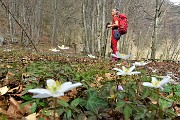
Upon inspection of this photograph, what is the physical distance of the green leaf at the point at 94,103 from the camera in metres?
1.87

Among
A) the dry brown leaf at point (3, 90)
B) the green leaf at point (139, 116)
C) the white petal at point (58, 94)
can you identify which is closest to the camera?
the white petal at point (58, 94)

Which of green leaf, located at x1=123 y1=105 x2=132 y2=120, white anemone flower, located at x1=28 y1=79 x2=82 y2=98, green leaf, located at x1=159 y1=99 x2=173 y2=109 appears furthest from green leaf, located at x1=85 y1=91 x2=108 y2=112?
white anemone flower, located at x1=28 y1=79 x2=82 y2=98

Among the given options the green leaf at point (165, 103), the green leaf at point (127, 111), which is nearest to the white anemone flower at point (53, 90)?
the green leaf at point (127, 111)

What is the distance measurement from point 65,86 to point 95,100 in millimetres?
642

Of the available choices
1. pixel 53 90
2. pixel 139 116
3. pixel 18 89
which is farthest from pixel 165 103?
pixel 18 89

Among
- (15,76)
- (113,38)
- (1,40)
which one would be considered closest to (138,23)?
(1,40)

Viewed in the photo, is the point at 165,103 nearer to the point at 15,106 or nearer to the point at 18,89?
the point at 15,106

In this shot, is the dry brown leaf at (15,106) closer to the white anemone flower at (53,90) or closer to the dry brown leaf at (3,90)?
the dry brown leaf at (3,90)

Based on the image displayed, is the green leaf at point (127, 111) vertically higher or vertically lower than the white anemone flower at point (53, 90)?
lower

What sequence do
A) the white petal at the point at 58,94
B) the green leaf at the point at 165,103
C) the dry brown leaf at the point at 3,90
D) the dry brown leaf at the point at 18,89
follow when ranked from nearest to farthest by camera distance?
the white petal at the point at 58,94, the green leaf at the point at 165,103, the dry brown leaf at the point at 3,90, the dry brown leaf at the point at 18,89

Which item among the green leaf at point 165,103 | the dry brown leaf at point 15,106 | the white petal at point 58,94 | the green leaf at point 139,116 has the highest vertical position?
the white petal at point 58,94

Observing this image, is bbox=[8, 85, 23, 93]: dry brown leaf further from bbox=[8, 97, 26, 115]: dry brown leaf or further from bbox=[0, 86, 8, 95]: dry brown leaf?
bbox=[8, 97, 26, 115]: dry brown leaf

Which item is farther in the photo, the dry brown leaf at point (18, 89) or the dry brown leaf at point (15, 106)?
the dry brown leaf at point (18, 89)

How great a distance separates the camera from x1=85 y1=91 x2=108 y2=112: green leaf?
1867 mm
